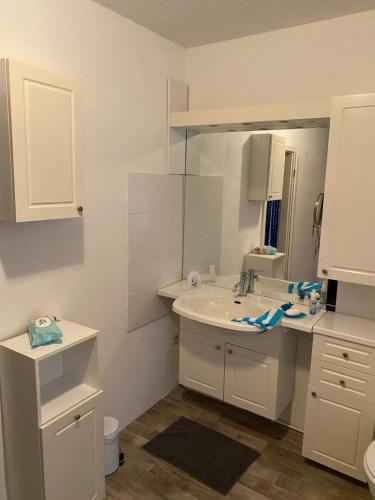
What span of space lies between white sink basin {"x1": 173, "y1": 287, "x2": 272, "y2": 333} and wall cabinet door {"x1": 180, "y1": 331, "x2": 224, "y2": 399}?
0.18 m

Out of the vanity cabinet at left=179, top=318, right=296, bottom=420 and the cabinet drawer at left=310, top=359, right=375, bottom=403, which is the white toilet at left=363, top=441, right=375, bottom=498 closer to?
the cabinet drawer at left=310, top=359, right=375, bottom=403

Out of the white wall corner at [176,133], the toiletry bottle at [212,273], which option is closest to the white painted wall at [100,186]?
the white wall corner at [176,133]

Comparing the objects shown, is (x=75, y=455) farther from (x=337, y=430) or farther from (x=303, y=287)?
(x=303, y=287)

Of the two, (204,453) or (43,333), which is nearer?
(43,333)

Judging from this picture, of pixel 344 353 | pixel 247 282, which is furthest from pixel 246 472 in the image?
pixel 247 282

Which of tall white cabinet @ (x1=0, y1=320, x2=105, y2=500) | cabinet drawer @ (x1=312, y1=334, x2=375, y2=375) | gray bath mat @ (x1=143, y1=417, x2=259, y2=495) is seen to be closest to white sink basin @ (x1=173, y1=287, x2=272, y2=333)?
cabinet drawer @ (x1=312, y1=334, x2=375, y2=375)

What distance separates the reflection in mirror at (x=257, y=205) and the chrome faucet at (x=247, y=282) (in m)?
0.03

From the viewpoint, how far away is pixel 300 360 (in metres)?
2.48

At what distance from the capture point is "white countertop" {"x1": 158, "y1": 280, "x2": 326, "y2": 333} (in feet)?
6.85

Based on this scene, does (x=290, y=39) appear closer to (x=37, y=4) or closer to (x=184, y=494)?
(x=37, y=4)

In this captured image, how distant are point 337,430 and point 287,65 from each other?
6.77 ft

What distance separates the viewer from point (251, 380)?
2.35m

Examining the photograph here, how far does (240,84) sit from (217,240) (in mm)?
1033

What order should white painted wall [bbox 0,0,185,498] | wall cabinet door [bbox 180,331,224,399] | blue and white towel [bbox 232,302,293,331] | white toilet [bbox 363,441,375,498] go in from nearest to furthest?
white toilet [bbox 363,441,375,498] → white painted wall [bbox 0,0,185,498] → blue and white towel [bbox 232,302,293,331] → wall cabinet door [bbox 180,331,224,399]
